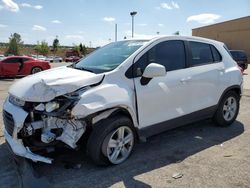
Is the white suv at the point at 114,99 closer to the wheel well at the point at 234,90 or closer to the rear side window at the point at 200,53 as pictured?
the rear side window at the point at 200,53

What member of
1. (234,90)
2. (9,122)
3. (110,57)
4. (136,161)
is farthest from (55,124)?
(234,90)

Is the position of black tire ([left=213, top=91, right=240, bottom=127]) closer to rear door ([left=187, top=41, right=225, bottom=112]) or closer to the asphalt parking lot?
rear door ([left=187, top=41, right=225, bottom=112])

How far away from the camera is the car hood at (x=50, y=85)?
3957 mm

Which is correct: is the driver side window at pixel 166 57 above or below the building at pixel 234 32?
below

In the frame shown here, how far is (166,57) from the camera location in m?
5.08

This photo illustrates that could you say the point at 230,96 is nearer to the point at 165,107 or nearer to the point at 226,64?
the point at 226,64

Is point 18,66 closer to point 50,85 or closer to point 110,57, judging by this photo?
point 110,57

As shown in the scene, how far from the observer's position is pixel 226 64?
243 inches

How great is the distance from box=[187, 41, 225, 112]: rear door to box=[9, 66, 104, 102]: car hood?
1.89 meters

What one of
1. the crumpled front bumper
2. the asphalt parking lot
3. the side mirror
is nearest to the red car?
the asphalt parking lot

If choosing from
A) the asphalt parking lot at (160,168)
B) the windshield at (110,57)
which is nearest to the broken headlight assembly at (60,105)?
the windshield at (110,57)

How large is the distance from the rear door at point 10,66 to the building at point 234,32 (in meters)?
34.0

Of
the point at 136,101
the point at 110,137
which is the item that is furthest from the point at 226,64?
the point at 110,137

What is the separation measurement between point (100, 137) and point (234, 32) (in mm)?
45405
